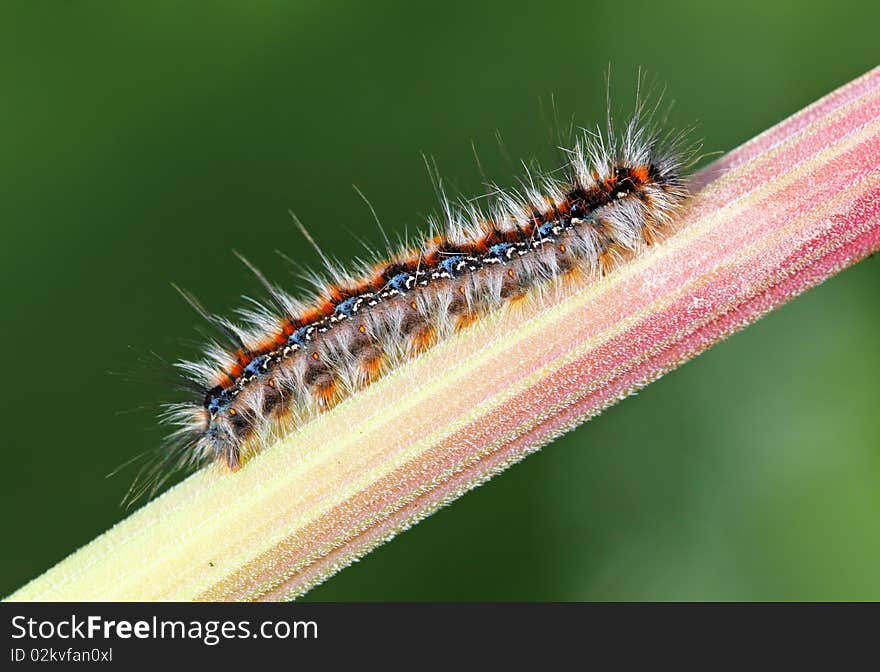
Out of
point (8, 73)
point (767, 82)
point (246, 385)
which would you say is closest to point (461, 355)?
point (246, 385)

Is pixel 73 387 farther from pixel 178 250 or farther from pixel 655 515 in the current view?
pixel 655 515

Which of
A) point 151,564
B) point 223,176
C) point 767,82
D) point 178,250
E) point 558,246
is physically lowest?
point 151,564

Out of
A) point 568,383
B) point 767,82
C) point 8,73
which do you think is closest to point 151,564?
point 568,383

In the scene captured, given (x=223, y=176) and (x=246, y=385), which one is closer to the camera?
(x=246, y=385)

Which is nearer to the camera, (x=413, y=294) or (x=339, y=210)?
(x=413, y=294)

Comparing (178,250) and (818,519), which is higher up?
(178,250)

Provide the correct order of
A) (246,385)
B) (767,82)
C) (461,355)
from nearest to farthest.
A: 1. (461,355)
2. (246,385)
3. (767,82)

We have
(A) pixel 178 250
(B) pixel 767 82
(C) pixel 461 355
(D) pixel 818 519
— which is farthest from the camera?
(B) pixel 767 82

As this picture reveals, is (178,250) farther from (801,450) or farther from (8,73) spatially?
(801,450)
